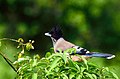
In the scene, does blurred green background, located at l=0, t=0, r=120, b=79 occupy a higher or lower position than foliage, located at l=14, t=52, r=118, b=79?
higher

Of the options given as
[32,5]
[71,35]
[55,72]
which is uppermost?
[32,5]

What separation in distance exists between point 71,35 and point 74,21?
25 centimetres

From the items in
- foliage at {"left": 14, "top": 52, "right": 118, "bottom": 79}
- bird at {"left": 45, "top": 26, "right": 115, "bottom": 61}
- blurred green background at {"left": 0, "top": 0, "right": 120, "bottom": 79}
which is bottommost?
foliage at {"left": 14, "top": 52, "right": 118, "bottom": 79}

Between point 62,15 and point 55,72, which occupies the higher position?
point 62,15

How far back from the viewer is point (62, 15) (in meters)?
10.3

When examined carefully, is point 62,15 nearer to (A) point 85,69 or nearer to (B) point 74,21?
(B) point 74,21

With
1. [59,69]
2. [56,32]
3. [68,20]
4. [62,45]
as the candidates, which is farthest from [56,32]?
[68,20]

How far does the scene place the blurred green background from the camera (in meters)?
10.1

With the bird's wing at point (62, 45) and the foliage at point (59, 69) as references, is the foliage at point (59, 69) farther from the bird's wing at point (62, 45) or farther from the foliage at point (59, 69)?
the bird's wing at point (62, 45)

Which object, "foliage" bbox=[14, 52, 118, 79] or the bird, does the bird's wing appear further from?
"foliage" bbox=[14, 52, 118, 79]

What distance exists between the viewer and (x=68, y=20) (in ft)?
33.8

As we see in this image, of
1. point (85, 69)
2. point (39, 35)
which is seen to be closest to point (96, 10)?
point (39, 35)

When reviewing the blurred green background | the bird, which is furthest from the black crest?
the blurred green background

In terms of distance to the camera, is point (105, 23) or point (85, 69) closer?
point (85, 69)
